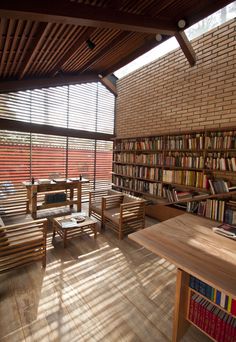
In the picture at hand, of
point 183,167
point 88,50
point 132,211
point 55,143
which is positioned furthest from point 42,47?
point 183,167

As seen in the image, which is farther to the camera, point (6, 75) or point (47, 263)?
point (6, 75)

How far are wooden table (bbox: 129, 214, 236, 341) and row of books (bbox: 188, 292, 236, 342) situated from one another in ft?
0.24

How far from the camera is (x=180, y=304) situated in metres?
1.49

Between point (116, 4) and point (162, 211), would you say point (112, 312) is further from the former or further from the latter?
point (116, 4)

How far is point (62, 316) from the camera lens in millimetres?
1772

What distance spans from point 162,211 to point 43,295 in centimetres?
297

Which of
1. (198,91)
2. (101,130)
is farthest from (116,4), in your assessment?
(101,130)

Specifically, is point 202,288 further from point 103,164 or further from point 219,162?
point 103,164

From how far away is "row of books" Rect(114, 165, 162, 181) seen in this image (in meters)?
4.36

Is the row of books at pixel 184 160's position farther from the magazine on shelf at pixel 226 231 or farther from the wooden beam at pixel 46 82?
the wooden beam at pixel 46 82

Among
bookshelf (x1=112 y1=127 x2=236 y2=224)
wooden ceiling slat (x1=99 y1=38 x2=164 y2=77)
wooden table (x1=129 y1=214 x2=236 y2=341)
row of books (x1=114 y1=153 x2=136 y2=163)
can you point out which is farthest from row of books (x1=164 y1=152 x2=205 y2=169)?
wooden ceiling slat (x1=99 y1=38 x2=164 y2=77)

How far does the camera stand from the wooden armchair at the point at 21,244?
2160 millimetres

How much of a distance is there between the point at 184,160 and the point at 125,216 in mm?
1705

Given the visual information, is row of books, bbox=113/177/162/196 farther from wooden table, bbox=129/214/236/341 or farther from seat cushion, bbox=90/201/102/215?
wooden table, bbox=129/214/236/341
